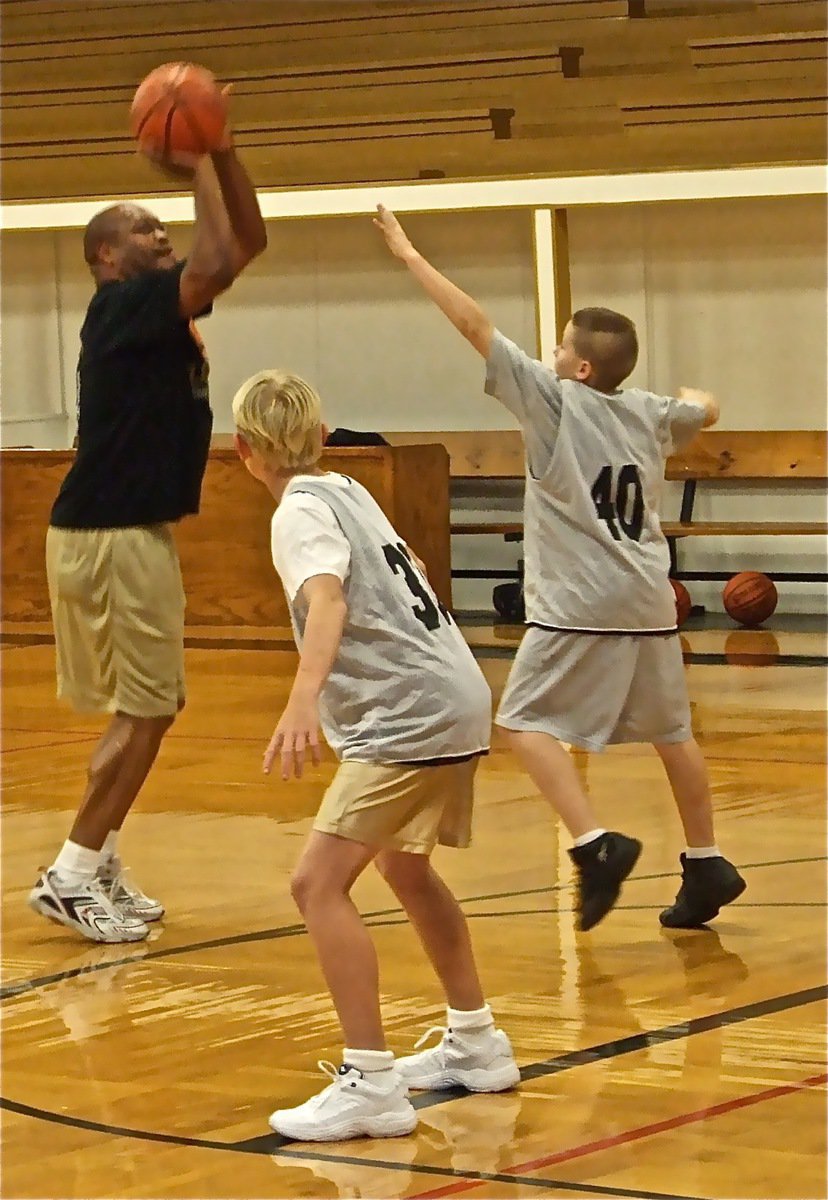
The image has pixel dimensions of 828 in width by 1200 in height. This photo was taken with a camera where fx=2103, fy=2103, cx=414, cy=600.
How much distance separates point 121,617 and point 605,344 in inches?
55.6

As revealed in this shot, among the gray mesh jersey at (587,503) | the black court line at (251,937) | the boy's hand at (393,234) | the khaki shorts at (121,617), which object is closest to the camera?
the boy's hand at (393,234)

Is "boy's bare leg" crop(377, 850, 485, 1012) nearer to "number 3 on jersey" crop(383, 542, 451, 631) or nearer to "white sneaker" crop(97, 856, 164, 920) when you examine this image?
"number 3 on jersey" crop(383, 542, 451, 631)

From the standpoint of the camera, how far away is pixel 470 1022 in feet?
12.7

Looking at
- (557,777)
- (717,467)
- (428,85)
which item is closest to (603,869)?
(557,777)

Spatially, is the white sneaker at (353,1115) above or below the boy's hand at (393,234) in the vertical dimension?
below

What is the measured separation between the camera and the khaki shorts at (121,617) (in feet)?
17.6

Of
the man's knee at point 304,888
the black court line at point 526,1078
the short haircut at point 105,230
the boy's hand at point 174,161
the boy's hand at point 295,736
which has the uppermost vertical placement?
the boy's hand at point 174,161

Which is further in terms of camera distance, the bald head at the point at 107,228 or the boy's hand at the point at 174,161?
the bald head at the point at 107,228

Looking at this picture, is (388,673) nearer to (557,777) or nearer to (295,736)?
(295,736)

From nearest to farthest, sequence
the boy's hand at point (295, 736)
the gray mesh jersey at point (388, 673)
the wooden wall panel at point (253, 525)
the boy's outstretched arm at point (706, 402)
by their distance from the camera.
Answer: the boy's hand at point (295, 736)
the gray mesh jersey at point (388, 673)
the boy's outstretched arm at point (706, 402)
the wooden wall panel at point (253, 525)

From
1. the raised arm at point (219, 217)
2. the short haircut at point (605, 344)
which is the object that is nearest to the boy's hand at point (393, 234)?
the raised arm at point (219, 217)

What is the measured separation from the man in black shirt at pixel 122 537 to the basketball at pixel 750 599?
7.92 m

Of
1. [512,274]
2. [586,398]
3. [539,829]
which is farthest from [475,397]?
[586,398]

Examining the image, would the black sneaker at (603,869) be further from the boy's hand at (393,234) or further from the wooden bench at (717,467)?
the wooden bench at (717,467)
